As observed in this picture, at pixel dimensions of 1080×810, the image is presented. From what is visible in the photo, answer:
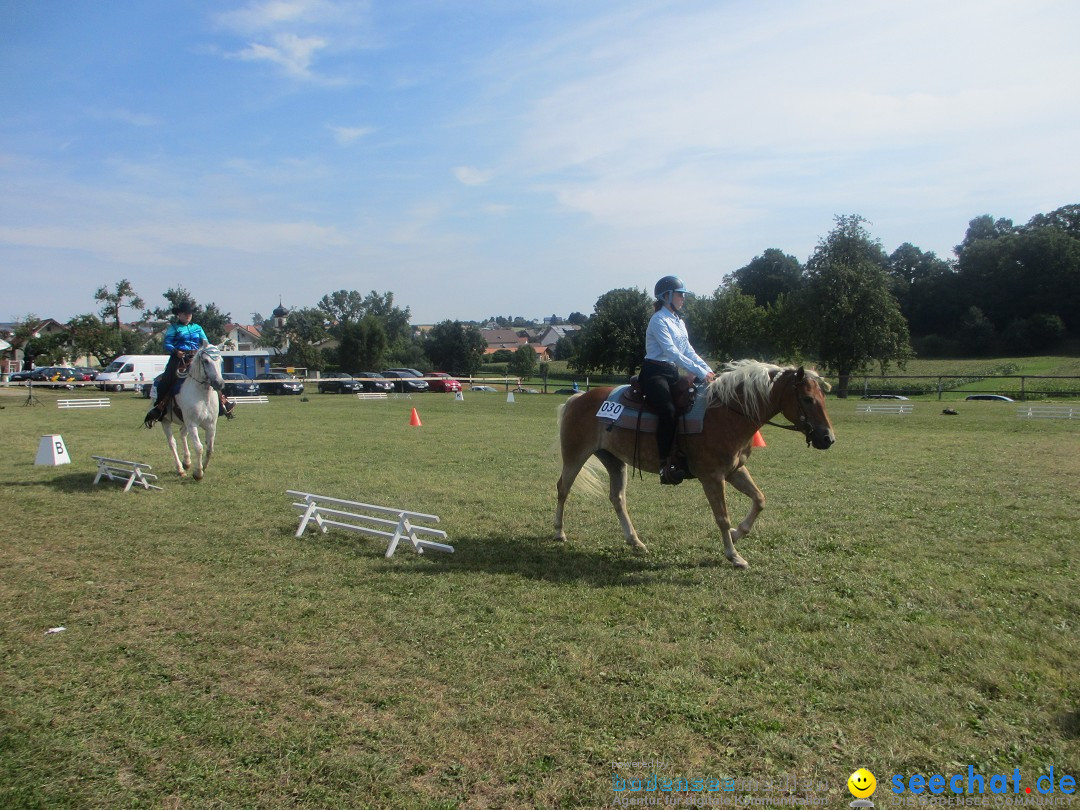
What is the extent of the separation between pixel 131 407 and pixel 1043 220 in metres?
112

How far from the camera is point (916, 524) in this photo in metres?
8.80

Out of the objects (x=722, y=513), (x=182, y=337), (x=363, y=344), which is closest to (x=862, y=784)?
(x=722, y=513)

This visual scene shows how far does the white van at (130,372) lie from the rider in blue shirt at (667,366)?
1975 inches

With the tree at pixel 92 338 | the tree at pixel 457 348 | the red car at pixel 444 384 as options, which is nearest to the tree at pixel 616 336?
the red car at pixel 444 384

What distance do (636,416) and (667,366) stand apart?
68 cm

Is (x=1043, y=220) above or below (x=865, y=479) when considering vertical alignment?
above

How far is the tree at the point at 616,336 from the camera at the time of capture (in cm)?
6725

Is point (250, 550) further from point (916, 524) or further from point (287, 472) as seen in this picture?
point (916, 524)

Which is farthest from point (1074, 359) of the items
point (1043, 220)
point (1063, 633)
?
point (1063, 633)

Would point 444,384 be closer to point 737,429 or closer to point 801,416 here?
point 737,429

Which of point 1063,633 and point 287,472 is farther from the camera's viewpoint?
point 287,472

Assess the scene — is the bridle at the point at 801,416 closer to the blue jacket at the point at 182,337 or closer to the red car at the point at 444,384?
the blue jacket at the point at 182,337

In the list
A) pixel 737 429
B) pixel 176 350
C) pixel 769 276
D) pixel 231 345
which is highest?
pixel 769 276

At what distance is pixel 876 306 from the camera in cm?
4731
